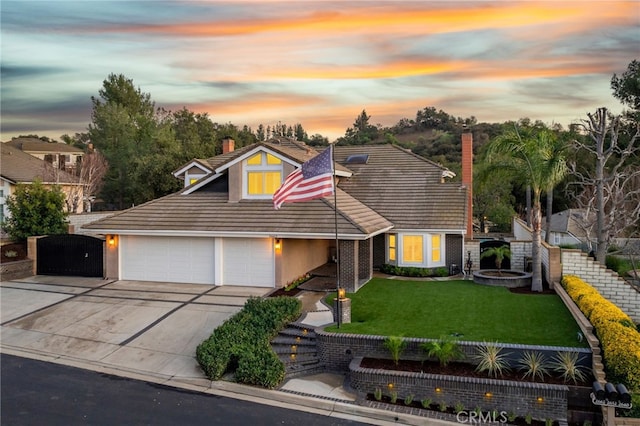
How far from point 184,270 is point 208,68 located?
1167cm

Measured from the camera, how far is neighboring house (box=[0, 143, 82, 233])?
33500 millimetres

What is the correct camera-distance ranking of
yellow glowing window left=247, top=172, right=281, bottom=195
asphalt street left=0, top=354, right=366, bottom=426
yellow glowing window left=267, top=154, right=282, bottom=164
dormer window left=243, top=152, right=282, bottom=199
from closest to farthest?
asphalt street left=0, top=354, right=366, bottom=426 < yellow glowing window left=267, top=154, right=282, bottom=164 < dormer window left=243, top=152, right=282, bottom=199 < yellow glowing window left=247, top=172, right=281, bottom=195

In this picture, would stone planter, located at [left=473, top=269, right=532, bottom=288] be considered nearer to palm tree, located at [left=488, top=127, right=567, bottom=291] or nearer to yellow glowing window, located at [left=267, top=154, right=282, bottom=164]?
palm tree, located at [left=488, top=127, right=567, bottom=291]

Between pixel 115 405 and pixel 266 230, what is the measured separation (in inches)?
371

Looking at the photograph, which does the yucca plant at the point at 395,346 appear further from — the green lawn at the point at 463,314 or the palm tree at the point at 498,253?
the palm tree at the point at 498,253

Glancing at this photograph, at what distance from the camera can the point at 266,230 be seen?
1891 cm

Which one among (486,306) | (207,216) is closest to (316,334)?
→ (486,306)

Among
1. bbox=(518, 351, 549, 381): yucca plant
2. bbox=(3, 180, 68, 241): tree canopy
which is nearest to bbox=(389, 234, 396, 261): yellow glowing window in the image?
bbox=(518, 351, 549, 381): yucca plant

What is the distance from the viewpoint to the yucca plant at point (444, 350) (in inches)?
456

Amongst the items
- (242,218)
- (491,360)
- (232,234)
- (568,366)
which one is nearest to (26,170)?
(242,218)

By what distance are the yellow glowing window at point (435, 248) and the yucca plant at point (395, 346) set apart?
1068cm

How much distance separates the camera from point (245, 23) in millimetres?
19203

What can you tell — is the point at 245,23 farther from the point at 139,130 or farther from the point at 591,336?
the point at 139,130

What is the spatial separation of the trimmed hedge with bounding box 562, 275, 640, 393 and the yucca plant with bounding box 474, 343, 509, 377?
221 cm
